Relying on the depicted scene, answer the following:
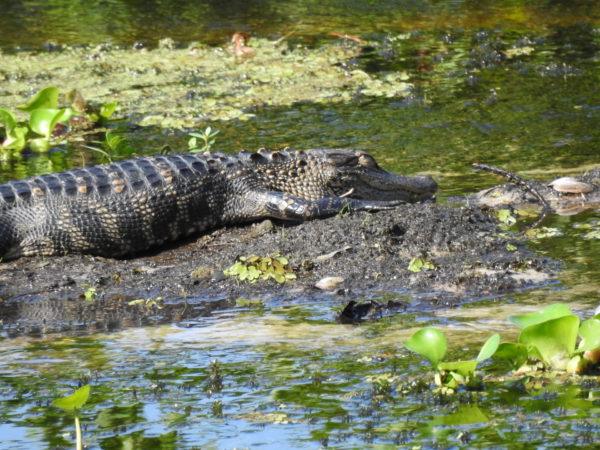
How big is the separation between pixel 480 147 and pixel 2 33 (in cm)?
856

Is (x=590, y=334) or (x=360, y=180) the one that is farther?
(x=360, y=180)

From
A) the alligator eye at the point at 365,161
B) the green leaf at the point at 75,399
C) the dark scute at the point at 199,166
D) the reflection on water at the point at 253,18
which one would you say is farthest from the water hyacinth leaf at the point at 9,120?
the green leaf at the point at 75,399

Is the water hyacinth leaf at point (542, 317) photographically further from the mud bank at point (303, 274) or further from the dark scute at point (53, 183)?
the dark scute at point (53, 183)

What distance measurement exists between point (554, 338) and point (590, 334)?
0.51ft

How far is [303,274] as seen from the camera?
5512mm

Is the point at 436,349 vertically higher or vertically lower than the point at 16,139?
lower

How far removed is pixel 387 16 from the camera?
47.8 ft

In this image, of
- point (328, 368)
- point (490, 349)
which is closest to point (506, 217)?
point (328, 368)

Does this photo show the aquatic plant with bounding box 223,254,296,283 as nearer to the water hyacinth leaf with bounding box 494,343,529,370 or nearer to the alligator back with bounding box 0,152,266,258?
the alligator back with bounding box 0,152,266,258

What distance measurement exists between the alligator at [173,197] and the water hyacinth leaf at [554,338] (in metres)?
2.99

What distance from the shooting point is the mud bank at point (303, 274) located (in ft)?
16.7

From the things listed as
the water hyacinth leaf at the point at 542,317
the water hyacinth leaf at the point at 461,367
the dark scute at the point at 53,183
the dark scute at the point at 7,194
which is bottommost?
the water hyacinth leaf at the point at 461,367

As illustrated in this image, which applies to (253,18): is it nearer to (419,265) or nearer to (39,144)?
(39,144)

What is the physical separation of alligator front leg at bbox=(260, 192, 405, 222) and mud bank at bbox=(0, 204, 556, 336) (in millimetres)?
239
